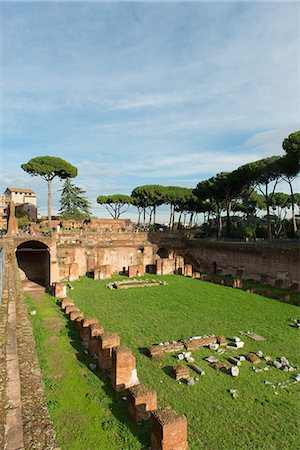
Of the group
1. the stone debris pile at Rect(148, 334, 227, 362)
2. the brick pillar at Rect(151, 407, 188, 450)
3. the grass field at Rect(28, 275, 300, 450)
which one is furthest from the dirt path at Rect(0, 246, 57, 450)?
the stone debris pile at Rect(148, 334, 227, 362)

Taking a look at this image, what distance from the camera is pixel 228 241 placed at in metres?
24.2

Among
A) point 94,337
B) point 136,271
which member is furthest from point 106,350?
point 136,271

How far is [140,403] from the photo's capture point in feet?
18.1

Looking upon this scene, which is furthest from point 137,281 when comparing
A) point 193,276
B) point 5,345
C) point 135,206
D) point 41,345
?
point 135,206

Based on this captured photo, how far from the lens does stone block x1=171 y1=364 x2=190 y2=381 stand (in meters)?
7.16

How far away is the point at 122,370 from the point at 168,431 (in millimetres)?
2277

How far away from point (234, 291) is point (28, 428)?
1538cm

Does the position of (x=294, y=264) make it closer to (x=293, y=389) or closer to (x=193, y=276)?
(x=193, y=276)

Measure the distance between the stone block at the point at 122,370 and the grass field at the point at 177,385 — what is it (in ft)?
0.77

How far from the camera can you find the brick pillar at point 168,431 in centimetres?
445

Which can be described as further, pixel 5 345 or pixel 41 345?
pixel 41 345

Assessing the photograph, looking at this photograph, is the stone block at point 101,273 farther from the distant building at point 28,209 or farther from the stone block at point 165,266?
the distant building at point 28,209

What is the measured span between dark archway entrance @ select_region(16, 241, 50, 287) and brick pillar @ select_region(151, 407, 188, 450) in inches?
721

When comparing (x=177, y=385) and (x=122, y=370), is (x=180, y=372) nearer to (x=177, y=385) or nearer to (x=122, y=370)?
(x=177, y=385)
